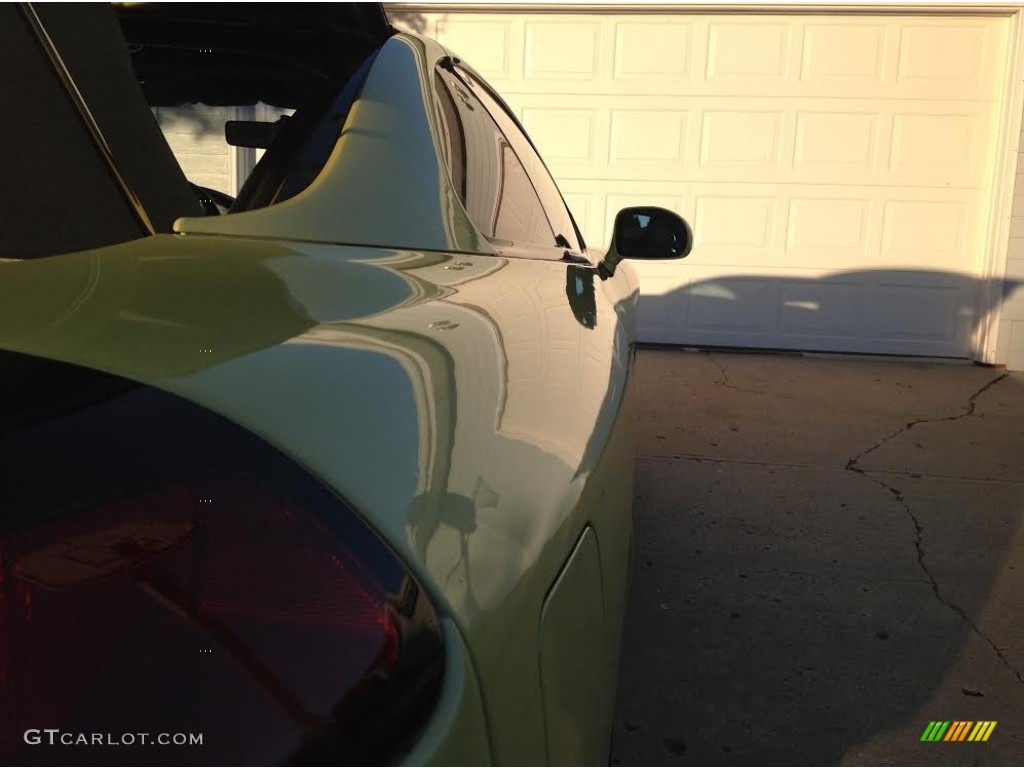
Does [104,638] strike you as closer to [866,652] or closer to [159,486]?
[159,486]

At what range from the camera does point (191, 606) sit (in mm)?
676

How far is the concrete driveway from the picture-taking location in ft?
8.00

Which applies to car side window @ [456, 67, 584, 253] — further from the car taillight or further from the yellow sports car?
the car taillight

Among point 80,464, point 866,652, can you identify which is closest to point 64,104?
point 80,464

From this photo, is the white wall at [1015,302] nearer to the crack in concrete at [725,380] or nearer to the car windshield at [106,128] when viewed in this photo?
the crack in concrete at [725,380]

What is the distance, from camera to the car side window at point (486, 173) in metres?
1.79

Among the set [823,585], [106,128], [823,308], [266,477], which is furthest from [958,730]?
[823,308]

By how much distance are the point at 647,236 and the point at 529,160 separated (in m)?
0.46

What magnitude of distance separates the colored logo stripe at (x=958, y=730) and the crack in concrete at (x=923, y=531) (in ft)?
1.13

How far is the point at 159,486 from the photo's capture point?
2.27 feet

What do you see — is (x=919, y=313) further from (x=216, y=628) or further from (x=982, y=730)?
(x=216, y=628)

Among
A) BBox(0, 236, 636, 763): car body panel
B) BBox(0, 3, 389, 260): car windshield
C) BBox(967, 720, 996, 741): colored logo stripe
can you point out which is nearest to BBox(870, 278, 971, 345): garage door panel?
BBox(967, 720, 996, 741): colored logo stripe

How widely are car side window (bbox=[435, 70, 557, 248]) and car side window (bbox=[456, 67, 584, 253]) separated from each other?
7 centimetres

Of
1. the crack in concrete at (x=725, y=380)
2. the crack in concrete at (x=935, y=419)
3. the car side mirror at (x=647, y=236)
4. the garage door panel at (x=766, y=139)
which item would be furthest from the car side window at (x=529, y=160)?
the garage door panel at (x=766, y=139)
